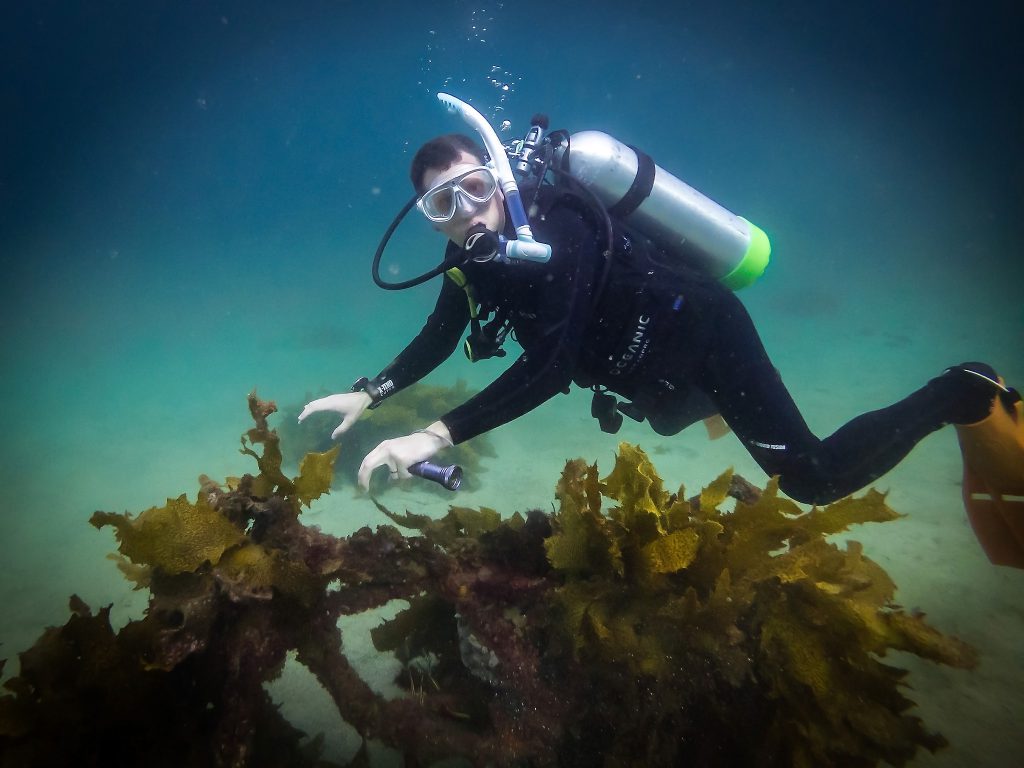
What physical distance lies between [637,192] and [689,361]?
4.67 feet

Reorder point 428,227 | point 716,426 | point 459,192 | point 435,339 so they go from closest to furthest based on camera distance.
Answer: point 459,192, point 435,339, point 716,426, point 428,227

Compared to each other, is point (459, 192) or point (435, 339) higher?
point (459, 192)

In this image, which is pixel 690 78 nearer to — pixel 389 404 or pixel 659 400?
pixel 389 404

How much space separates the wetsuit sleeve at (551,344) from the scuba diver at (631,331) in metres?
0.01

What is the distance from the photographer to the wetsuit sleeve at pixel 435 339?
361cm

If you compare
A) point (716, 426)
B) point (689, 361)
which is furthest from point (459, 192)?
point (716, 426)

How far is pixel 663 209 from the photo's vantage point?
358 centimetres

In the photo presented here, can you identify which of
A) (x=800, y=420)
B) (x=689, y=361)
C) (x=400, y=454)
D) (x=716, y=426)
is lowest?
(x=400, y=454)

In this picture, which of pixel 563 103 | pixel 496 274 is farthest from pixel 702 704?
pixel 563 103

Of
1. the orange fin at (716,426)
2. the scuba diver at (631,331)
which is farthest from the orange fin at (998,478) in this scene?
the orange fin at (716,426)

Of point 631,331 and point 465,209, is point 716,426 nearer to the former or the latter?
point 631,331

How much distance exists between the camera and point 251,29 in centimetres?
2286

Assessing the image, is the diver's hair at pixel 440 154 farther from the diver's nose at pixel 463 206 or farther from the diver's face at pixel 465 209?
the diver's nose at pixel 463 206

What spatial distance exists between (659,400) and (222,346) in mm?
36965
